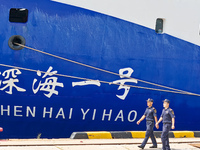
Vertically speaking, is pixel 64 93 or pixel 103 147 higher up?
pixel 64 93

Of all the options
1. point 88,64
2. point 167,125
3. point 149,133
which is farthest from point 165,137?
point 88,64

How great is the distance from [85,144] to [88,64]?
6.24 feet

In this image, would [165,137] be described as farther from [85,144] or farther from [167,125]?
[85,144]

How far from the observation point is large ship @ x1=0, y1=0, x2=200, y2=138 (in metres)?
9.50

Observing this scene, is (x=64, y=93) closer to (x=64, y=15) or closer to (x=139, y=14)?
(x=64, y=15)

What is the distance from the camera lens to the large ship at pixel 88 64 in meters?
9.50

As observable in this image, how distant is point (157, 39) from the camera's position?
10.0m

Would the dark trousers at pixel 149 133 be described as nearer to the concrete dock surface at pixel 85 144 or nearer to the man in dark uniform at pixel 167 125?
the concrete dock surface at pixel 85 144

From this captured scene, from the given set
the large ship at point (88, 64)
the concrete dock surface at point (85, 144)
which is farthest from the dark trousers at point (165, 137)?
the large ship at point (88, 64)

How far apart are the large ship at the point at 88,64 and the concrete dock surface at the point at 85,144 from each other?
788 mm

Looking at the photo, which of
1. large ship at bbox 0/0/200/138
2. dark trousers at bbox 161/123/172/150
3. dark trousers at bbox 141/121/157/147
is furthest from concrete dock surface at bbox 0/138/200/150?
large ship at bbox 0/0/200/138

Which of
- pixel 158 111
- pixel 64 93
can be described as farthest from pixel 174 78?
pixel 64 93

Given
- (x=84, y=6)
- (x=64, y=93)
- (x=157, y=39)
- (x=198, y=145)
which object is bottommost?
(x=198, y=145)

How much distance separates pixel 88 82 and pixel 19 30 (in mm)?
1901
